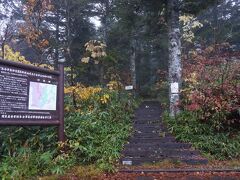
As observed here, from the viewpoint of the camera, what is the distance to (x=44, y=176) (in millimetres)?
7266

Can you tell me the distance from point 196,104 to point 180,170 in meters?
3.16

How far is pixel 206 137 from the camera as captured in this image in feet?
32.6

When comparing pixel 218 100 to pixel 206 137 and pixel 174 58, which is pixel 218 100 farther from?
pixel 174 58

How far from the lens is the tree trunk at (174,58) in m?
12.5

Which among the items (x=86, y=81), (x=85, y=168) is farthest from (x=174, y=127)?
(x=86, y=81)

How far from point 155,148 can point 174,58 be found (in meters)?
4.59

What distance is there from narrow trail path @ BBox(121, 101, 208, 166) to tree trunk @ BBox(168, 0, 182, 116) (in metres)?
1.12

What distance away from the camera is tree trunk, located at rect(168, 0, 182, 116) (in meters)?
12.5

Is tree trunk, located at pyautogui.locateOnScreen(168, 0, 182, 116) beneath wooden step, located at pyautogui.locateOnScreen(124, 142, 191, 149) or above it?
above

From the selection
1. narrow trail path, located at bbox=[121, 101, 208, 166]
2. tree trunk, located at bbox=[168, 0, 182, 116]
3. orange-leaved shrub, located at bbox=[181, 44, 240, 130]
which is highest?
tree trunk, located at bbox=[168, 0, 182, 116]

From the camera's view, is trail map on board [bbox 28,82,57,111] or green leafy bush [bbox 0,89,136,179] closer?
green leafy bush [bbox 0,89,136,179]

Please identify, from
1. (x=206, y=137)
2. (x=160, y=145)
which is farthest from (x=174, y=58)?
(x=160, y=145)

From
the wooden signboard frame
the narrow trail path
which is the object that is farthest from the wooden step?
the wooden signboard frame

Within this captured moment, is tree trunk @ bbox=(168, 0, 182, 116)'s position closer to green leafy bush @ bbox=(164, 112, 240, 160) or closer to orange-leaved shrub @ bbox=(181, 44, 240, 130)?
green leafy bush @ bbox=(164, 112, 240, 160)
